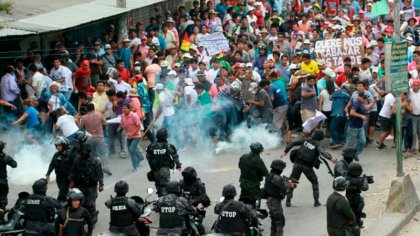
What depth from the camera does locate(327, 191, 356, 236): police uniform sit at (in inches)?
695

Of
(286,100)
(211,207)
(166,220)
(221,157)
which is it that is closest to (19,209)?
(166,220)

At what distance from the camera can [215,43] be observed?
1219 inches

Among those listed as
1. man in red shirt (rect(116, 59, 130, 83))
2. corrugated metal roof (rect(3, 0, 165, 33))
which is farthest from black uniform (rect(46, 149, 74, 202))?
man in red shirt (rect(116, 59, 130, 83))

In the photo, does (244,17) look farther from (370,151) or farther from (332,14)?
(370,151)

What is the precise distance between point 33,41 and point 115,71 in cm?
260

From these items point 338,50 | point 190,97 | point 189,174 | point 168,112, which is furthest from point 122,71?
point 189,174

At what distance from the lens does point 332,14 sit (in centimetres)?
3659

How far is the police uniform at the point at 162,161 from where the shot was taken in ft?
68.5

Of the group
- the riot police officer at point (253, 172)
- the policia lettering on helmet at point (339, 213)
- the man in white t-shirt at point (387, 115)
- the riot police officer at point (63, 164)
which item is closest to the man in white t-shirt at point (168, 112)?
the man in white t-shirt at point (387, 115)

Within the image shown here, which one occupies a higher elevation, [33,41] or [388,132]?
[33,41]

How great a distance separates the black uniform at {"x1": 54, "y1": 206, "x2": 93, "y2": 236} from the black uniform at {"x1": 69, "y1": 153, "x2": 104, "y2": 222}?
7.94 ft

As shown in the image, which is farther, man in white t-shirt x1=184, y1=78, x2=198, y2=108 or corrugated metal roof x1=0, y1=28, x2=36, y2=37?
man in white t-shirt x1=184, y1=78, x2=198, y2=108

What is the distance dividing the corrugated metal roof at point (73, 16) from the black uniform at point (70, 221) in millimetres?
9914

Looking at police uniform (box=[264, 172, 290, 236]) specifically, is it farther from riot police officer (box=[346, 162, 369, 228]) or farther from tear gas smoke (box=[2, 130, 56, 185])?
tear gas smoke (box=[2, 130, 56, 185])
